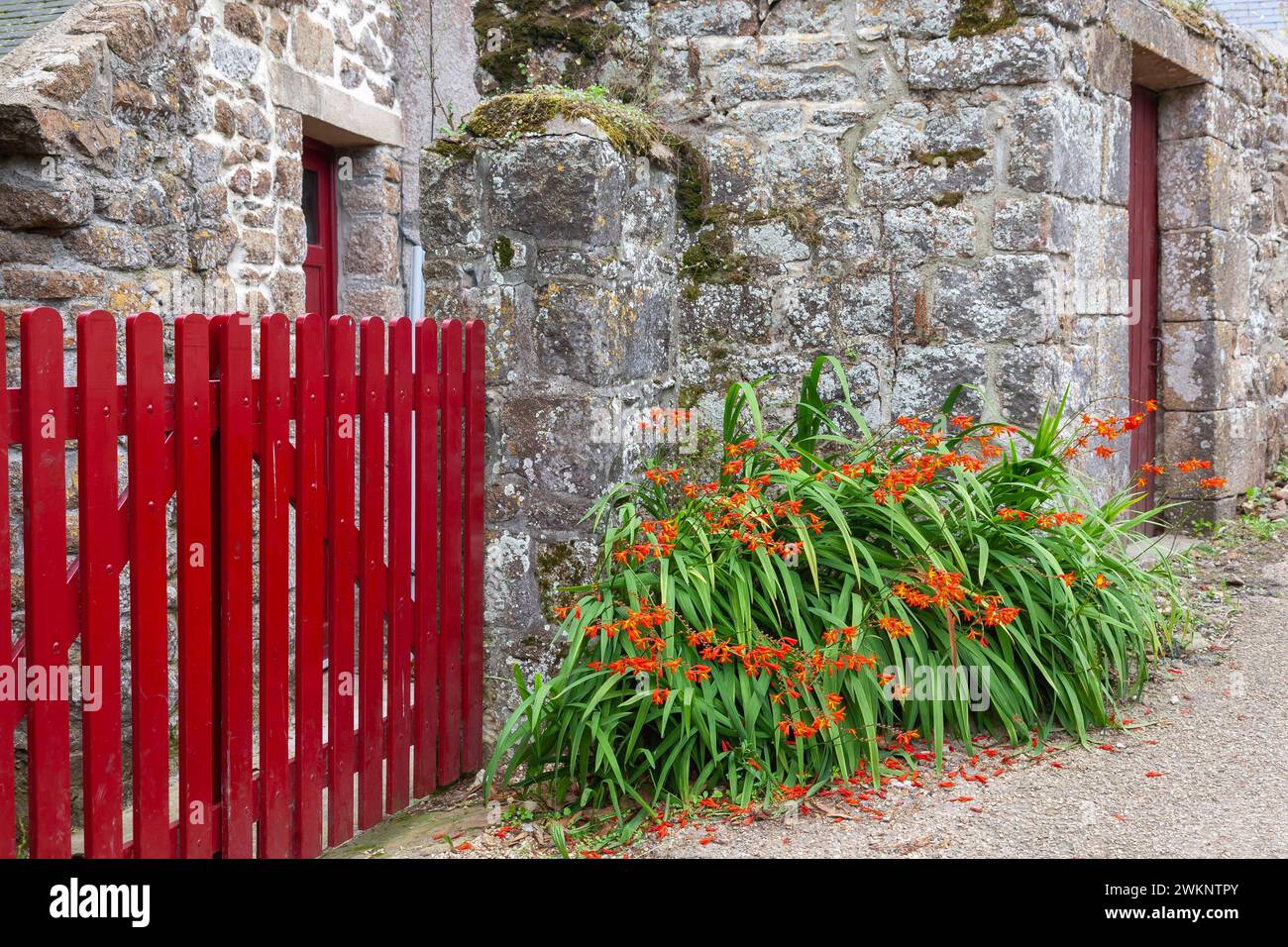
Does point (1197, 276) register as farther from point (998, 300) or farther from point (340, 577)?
point (340, 577)

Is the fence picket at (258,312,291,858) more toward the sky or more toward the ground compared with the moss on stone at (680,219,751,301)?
more toward the ground

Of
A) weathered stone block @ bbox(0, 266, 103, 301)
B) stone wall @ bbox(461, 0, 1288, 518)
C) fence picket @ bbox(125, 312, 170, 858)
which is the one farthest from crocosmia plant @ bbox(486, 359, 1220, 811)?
weathered stone block @ bbox(0, 266, 103, 301)

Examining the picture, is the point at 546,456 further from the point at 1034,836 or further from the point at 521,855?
the point at 1034,836

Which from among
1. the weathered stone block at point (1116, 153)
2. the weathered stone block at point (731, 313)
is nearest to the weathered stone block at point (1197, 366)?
the weathered stone block at point (1116, 153)

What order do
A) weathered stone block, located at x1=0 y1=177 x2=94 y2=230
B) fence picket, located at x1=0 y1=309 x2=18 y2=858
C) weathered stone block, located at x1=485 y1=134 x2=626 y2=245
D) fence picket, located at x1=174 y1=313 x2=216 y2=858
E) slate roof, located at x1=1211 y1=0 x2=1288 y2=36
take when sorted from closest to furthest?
fence picket, located at x1=0 y1=309 x2=18 y2=858 → fence picket, located at x1=174 y1=313 x2=216 y2=858 → weathered stone block, located at x1=485 y1=134 x2=626 y2=245 → weathered stone block, located at x1=0 y1=177 x2=94 y2=230 → slate roof, located at x1=1211 y1=0 x2=1288 y2=36

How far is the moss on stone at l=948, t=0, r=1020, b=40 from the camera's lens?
12.8 ft

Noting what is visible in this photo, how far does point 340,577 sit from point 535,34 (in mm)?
2164

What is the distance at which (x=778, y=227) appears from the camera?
4.18 m

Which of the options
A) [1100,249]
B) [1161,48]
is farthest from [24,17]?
[1161,48]

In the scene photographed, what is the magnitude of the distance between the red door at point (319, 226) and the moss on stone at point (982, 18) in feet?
10.6

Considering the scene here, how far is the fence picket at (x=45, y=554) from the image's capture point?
2.35 meters

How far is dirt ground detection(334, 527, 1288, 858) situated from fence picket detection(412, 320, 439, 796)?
0.21 meters

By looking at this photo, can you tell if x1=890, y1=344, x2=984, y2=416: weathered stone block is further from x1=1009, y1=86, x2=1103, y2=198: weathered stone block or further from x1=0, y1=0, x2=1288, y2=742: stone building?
x1=1009, y1=86, x2=1103, y2=198: weathered stone block

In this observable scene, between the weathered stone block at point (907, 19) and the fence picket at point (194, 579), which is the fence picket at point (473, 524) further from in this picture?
the weathered stone block at point (907, 19)
